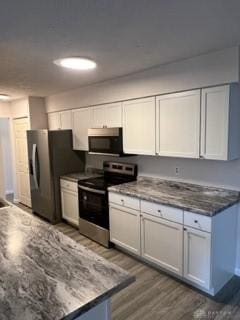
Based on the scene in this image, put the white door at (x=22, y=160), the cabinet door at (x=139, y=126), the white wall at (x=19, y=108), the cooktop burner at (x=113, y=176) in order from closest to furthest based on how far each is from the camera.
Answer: the cabinet door at (x=139, y=126) → the cooktop burner at (x=113, y=176) → the white wall at (x=19, y=108) → the white door at (x=22, y=160)

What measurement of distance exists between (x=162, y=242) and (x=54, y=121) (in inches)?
130

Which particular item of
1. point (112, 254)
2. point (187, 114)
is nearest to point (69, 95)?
point (187, 114)

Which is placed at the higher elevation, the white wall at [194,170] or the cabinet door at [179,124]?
the cabinet door at [179,124]

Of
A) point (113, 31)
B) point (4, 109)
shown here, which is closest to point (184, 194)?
point (113, 31)

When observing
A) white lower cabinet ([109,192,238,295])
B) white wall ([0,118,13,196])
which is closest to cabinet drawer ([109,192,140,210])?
white lower cabinet ([109,192,238,295])

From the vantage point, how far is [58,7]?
1.41 m

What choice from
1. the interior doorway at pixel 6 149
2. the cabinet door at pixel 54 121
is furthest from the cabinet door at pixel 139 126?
the interior doorway at pixel 6 149

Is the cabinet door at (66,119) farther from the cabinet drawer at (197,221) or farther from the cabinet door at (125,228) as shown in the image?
the cabinet drawer at (197,221)

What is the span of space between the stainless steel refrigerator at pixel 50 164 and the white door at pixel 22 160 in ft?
1.95

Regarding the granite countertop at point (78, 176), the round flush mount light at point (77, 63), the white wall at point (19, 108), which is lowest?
the granite countertop at point (78, 176)

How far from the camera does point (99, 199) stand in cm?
338

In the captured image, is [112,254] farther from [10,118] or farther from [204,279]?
[10,118]

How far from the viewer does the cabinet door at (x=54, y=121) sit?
4686 millimetres

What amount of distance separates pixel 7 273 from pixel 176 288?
1.85 metres
